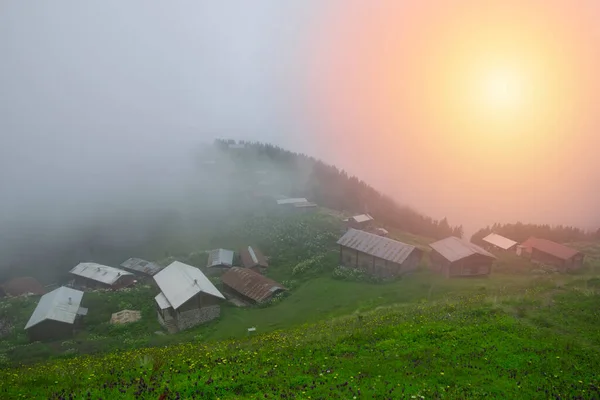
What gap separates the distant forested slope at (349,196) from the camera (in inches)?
4441

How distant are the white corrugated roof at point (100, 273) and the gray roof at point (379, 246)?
36.7m

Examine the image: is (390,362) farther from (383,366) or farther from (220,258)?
(220,258)

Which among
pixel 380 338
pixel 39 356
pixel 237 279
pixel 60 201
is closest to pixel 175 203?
pixel 60 201

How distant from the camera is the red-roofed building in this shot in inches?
2400

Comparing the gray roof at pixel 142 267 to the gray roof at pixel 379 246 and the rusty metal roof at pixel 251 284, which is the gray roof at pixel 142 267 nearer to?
the rusty metal roof at pixel 251 284

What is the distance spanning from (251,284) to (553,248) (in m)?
48.9

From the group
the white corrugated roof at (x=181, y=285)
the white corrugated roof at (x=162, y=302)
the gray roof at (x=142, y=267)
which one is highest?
the white corrugated roof at (x=181, y=285)

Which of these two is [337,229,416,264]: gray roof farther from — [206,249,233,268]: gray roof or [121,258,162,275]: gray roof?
[121,258,162,275]: gray roof

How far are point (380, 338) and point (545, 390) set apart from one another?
21.1 feet

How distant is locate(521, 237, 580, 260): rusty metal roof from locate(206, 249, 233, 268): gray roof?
170ft

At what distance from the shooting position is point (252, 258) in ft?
221

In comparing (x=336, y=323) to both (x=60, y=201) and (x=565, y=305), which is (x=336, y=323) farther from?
(x=60, y=201)

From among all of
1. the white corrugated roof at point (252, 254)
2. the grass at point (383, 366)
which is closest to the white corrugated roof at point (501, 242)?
the white corrugated roof at point (252, 254)

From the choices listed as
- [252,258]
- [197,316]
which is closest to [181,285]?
[197,316]
